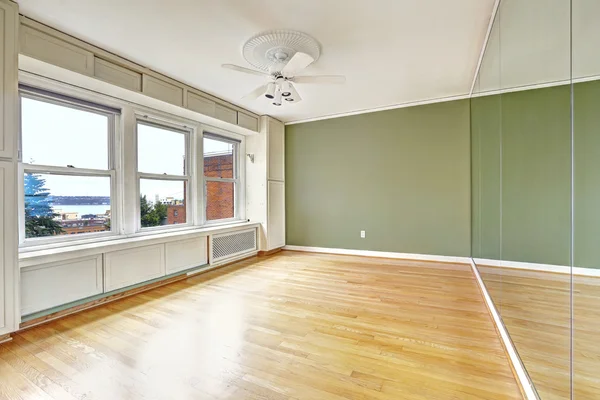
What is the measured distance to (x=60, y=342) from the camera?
2.05 metres

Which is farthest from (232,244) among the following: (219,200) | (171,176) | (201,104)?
(201,104)

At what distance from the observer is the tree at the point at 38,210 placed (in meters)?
2.53

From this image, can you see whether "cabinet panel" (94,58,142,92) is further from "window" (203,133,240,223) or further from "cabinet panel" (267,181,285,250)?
"cabinet panel" (267,181,285,250)

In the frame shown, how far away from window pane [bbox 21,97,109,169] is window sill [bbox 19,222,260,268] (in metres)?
0.85

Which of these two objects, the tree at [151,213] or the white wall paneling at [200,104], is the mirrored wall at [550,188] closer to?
the white wall paneling at [200,104]

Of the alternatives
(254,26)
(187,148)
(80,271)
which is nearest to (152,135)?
(187,148)

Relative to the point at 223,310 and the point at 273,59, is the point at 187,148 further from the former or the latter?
the point at 223,310

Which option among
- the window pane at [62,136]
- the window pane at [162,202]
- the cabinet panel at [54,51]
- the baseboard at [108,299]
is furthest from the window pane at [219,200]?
Result: the cabinet panel at [54,51]

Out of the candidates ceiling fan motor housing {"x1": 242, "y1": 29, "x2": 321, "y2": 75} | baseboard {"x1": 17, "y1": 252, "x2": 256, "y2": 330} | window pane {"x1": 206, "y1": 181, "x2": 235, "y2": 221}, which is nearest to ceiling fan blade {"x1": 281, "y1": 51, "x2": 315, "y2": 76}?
A: ceiling fan motor housing {"x1": 242, "y1": 29, "x2": 321, "y2": 75}

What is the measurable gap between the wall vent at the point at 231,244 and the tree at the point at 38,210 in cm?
184

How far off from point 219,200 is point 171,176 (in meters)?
1.04

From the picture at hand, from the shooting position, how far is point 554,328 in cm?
121

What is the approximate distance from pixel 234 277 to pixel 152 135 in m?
2.25

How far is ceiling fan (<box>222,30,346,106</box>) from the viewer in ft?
8.05
